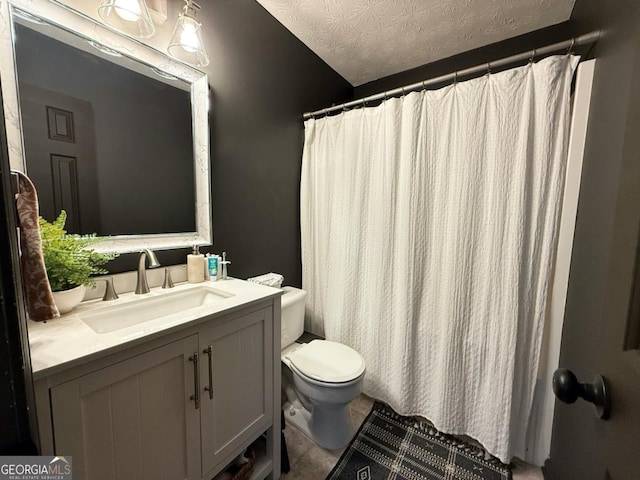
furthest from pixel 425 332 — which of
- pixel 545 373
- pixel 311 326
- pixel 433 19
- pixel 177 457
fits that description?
pixel 433 19

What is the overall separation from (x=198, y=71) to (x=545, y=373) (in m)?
2.22

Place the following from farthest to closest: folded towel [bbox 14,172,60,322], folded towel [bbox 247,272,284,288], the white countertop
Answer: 1. folded towel [bbox 247,272,284,288]
2. folded towel [bbox 14,172,60,322]
3. the white countertop

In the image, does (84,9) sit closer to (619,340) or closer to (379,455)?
(619,340)

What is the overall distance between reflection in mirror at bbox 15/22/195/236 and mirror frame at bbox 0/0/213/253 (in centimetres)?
2

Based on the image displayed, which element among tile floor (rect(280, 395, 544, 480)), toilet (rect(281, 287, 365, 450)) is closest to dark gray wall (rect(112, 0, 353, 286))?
toilet (rect(281, 287, 365, 450))

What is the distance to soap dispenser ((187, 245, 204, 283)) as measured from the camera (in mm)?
1296

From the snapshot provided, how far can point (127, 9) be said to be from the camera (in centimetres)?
100

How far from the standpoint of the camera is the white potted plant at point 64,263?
85cm

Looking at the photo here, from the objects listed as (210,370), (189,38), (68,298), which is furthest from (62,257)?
(189,38)

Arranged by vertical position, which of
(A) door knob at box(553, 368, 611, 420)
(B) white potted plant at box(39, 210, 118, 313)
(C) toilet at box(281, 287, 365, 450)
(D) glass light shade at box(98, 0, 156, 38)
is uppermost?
(D) glass light shade at box(98, 0, 156, 38)

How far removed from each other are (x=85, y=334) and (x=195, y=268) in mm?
562

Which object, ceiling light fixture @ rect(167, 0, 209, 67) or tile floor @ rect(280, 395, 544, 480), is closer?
ceiling light fixture @ rect(167, 0, 209, 67)

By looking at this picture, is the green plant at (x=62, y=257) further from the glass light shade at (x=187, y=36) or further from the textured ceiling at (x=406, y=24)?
the textured ceiling at (x=406, y=24)

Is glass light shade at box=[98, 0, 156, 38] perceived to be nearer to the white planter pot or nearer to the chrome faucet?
the chrome faucet
